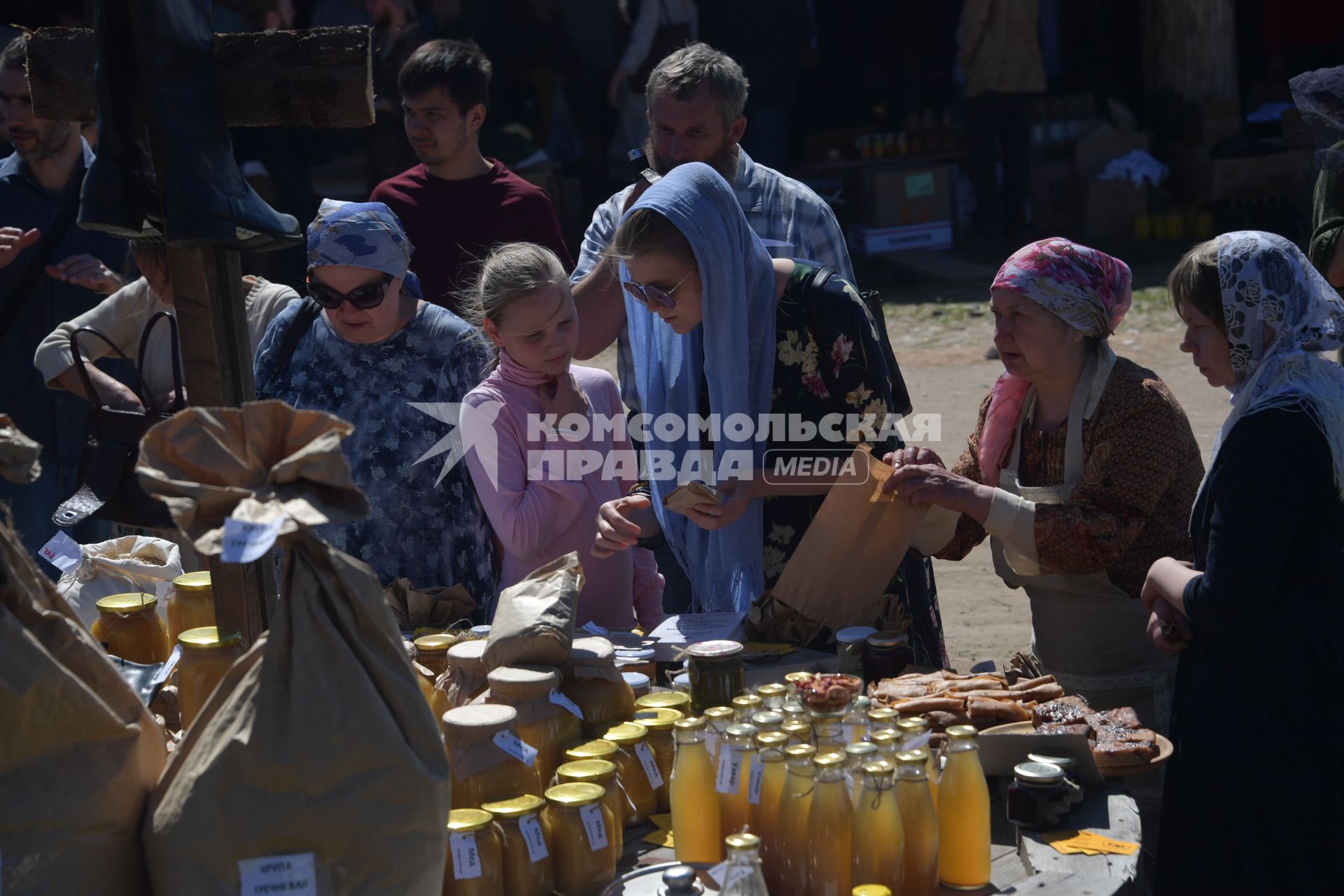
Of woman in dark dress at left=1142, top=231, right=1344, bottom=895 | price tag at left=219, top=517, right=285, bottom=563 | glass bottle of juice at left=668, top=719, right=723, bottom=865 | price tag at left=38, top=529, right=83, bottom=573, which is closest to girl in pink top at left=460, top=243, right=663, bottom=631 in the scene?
price tag at left=38, top=529, right=83, bottom=573

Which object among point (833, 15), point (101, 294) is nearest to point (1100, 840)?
point (101, 294)

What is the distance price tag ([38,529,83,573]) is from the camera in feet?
10.5

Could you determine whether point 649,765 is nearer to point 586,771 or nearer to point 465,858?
point 586,771

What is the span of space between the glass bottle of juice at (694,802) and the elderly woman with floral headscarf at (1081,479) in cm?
104

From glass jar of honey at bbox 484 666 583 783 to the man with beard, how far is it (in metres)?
2.77

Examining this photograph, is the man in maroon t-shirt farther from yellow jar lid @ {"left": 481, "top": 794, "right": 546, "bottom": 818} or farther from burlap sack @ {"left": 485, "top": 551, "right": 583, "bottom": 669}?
yellow jar lid @ {"left": 481, "top": 794, "right": 546, "bottom": 818}

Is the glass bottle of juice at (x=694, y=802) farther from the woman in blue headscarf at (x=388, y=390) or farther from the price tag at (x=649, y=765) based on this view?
the woman in blue headscarf at (x=388, y=390)

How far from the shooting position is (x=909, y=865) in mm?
1960

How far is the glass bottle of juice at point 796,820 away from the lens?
77.0 inches

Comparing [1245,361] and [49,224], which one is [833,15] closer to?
[49,224]

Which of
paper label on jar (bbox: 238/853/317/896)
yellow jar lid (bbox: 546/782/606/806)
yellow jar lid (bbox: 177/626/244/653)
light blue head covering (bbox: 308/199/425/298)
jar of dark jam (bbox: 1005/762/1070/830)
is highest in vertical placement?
light blue head covering (bbox: 308/199/425/298)

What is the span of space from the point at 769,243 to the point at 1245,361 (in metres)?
1.59

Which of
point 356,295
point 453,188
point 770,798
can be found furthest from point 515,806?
point 453,188

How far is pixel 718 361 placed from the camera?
3.20 metres
